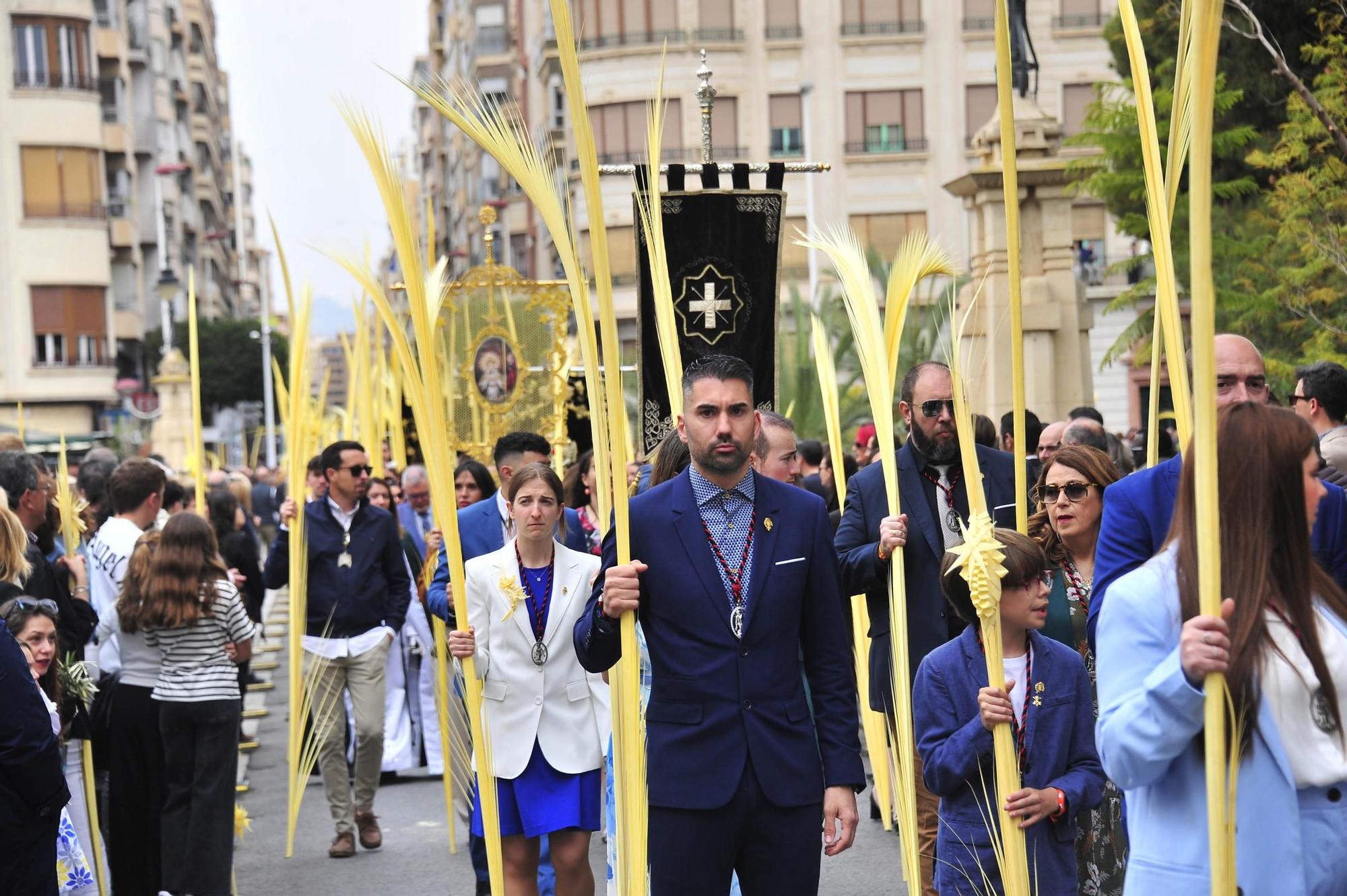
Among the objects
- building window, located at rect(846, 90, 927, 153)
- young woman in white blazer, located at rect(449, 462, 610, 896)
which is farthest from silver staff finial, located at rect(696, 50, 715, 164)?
building window, located at rect(846, 90, 927, 153)

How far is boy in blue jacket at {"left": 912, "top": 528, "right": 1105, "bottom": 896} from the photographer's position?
5055 millimetres

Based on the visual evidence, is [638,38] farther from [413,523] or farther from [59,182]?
[413,523]

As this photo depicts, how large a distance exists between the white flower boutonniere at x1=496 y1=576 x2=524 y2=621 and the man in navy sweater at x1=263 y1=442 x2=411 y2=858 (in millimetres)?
3198

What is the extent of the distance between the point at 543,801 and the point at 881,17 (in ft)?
141

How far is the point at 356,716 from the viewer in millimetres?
9930

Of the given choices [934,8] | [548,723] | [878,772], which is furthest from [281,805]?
[934,8]

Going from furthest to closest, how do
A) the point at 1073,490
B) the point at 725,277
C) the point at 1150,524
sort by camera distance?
1. the point at 725,277
2. the point at 1073,490
3. the point at 1150,524

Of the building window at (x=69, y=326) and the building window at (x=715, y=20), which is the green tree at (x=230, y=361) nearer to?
the building window at (x=69, y=326)

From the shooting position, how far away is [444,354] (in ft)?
52.4

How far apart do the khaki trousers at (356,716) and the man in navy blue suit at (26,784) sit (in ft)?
13.9

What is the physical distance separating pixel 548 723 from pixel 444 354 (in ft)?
31.5

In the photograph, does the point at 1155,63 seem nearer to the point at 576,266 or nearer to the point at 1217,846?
the point at 576,266

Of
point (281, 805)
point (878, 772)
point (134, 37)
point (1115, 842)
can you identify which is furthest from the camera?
point (134, 37)

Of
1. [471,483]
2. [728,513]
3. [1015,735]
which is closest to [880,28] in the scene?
[471,483]
